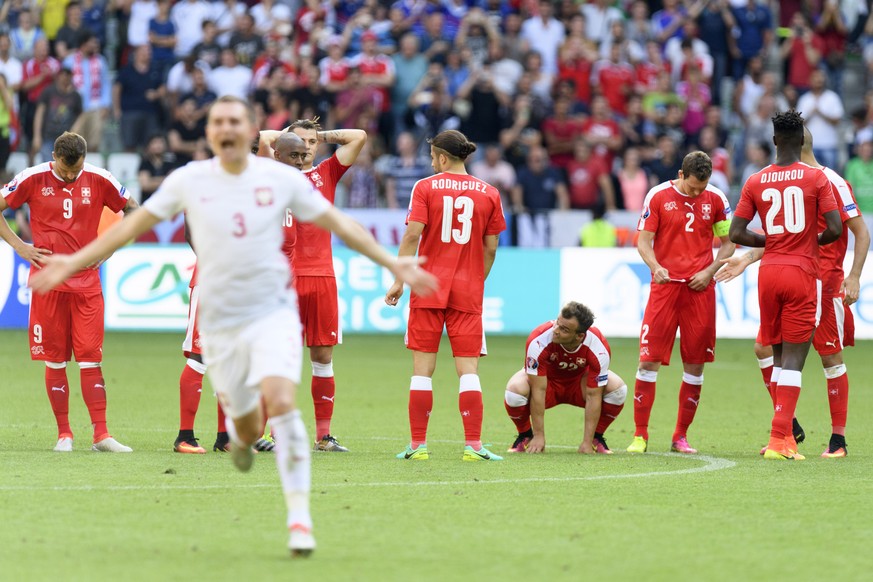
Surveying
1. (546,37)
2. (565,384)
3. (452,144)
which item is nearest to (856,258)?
(565,384)

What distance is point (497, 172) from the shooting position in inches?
972

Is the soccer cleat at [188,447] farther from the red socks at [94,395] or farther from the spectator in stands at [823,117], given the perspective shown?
the spectator in stands at [823,117]

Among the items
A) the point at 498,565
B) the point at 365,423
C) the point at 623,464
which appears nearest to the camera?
the point at 498,565

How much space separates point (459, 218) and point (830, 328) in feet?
10.2

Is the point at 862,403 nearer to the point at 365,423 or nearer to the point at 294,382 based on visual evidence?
the point at 365,423

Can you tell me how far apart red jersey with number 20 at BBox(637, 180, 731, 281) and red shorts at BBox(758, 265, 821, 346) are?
70 centimetres

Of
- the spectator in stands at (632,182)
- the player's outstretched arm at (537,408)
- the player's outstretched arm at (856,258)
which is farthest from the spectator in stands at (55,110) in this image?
the player's outstretched arm at (856,258)

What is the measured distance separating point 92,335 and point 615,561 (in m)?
5.61

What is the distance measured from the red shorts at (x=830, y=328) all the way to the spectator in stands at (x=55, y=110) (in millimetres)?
16977

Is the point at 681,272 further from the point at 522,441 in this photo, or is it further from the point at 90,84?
the point at 90,84

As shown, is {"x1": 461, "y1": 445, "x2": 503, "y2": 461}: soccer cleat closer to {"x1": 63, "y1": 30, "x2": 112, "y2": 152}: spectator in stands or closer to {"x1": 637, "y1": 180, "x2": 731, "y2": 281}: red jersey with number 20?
{"x1": 637, "y1": 180, "x2": 731, "y2": 281}: red jersey with number 20

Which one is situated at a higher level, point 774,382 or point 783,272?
point 783,272

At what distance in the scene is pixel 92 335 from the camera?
1096cm

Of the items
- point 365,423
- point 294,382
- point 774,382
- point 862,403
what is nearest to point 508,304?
point 862,403
